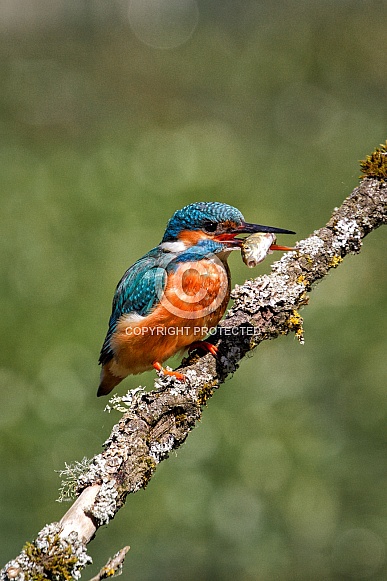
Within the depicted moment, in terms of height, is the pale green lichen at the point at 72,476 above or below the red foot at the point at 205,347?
below

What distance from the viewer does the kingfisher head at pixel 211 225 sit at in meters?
2.86

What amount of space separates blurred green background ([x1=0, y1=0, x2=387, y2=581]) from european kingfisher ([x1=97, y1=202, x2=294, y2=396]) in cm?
135

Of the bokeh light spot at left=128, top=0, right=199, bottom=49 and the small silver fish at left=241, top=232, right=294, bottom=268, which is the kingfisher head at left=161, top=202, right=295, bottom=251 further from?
the bokeh light spot at left=128, top=0, right=199, bottom=49

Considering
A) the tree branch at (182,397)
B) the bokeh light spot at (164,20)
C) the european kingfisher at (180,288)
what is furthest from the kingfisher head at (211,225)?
the bokeh light spot at (164,20)

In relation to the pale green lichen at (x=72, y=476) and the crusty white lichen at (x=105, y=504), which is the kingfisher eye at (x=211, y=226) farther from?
the crusty white lichen at (x=105, y=504)

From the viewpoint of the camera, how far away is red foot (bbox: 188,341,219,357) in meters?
2.64

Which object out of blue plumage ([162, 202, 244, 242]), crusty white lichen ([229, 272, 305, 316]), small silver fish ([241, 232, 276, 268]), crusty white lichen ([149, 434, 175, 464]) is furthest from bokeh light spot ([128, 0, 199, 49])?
crusty white lichen ([149, 434, 175, 464])

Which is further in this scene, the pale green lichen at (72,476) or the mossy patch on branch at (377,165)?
the mossy patch on branch at (377,165)

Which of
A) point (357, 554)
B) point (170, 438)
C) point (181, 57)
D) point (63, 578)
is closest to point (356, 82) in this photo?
point (181, 57)

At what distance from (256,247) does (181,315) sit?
0.37 metres

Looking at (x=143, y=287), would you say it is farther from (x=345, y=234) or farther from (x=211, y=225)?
(x=345, y=234)

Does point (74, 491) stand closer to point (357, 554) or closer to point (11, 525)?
point (11, 525)

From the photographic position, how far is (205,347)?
2.74m

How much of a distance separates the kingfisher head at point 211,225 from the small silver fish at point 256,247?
10cm
